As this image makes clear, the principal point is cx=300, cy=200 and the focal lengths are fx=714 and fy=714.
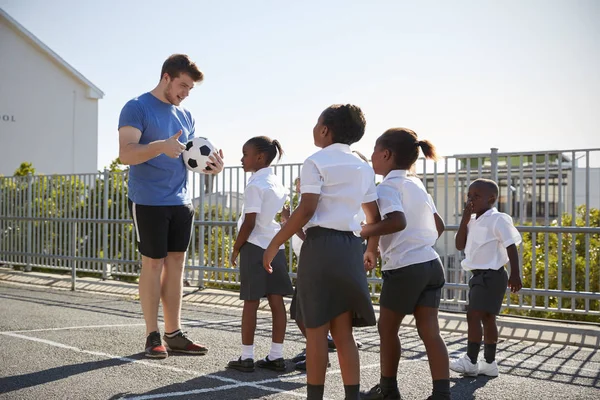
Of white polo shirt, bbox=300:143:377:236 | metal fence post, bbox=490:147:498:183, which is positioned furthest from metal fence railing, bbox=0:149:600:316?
white polo shirt, bbox=300:143:377:236

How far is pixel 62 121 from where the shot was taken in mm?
29906

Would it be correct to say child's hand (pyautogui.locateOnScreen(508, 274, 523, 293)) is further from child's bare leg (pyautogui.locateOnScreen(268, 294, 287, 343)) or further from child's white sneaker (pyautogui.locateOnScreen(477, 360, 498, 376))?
child's bare leg (pyautogui.locateOnScreen(268, 294, 287, 343))

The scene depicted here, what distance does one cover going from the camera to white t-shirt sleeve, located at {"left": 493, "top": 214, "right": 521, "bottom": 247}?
5.39 metres

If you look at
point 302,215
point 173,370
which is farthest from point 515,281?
point 173,370

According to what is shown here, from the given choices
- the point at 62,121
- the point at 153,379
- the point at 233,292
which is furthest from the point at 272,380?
the point at 62,121

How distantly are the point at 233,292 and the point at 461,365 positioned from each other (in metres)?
5.79

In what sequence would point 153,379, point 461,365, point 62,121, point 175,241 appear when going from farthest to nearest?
point 62,121
point 175,241
point 461,365
point 153,379

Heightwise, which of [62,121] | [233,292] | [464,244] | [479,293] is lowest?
[233,292]

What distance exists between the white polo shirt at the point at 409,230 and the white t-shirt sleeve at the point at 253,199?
1206 millimetres

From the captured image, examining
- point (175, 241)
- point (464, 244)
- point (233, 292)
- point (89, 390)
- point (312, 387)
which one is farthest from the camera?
point (233, 292)

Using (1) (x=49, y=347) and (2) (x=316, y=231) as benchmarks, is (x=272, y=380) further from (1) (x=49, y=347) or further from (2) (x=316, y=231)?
(1) (x=49, y=347)

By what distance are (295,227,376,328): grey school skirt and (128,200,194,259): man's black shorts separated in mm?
2213

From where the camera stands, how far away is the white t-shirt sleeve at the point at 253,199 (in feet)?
17.5

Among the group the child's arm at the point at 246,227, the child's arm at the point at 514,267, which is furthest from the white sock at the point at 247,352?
the child's arm at the point at 514,267
